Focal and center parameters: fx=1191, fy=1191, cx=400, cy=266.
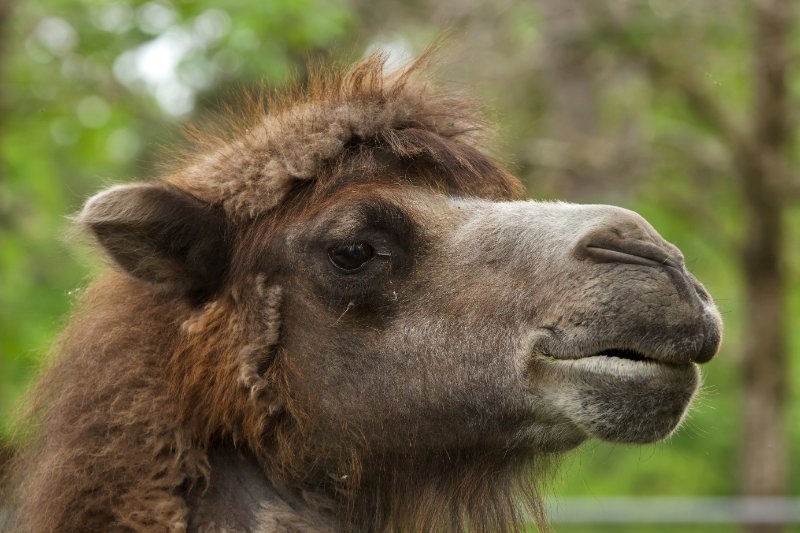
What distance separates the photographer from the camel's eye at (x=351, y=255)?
16.1 ft

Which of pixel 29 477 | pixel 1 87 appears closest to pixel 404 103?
pixel 29 477

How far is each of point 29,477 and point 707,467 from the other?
1480cm

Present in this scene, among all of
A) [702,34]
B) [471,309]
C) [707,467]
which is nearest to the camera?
[471,309]

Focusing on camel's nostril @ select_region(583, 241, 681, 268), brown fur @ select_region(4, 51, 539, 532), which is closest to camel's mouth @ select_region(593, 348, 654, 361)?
camel's nostril @ select_region(583, 241, 681, 268)

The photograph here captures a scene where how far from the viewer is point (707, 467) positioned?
18219 mm

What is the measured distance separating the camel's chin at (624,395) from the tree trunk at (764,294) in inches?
337

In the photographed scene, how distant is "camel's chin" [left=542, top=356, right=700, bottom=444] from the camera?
14.4 ft

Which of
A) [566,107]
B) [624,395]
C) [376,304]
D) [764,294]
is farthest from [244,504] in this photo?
[566,107]

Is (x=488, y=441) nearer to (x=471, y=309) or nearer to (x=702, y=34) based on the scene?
(x=471, y=309)

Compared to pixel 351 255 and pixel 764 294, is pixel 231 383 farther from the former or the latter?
pixel 764 294

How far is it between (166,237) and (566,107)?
10.4 meters

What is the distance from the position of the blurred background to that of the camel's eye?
5.20 m

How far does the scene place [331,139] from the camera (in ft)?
17.0

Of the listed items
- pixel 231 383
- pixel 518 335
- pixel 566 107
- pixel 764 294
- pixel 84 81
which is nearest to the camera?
pixel 518 335
